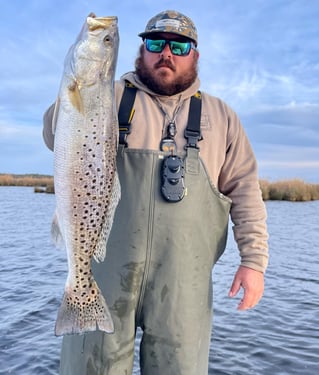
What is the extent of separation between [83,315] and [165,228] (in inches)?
30.1

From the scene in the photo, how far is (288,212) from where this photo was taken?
25.6 m

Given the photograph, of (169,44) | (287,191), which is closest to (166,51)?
(169,44)

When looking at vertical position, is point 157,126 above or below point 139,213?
above

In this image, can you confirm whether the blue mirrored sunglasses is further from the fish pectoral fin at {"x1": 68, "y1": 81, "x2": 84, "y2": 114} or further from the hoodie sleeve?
the fish pectoral fin at {"x1": 68, "y1": 81, "x2": 84, "y2": 114}

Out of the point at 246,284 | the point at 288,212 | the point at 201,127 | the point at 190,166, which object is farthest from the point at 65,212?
the point at 288,212

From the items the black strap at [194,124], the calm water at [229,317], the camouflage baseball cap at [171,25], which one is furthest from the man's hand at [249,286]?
the calm water at [229,317]

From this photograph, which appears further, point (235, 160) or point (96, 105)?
point (235, 160)

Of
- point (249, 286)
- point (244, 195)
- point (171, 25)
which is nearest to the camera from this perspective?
point (171, 25)

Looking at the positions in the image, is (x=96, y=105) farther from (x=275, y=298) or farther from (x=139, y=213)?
(x=275, y=298)

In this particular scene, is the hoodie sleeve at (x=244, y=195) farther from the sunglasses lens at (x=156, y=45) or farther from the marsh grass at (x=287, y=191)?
the marsh grass at (x=287, y=191)

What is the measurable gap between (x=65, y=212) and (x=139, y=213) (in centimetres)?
54

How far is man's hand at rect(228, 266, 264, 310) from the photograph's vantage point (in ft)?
12.1

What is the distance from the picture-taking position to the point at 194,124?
3.52 metres

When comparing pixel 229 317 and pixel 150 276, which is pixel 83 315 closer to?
pixel 150 276
